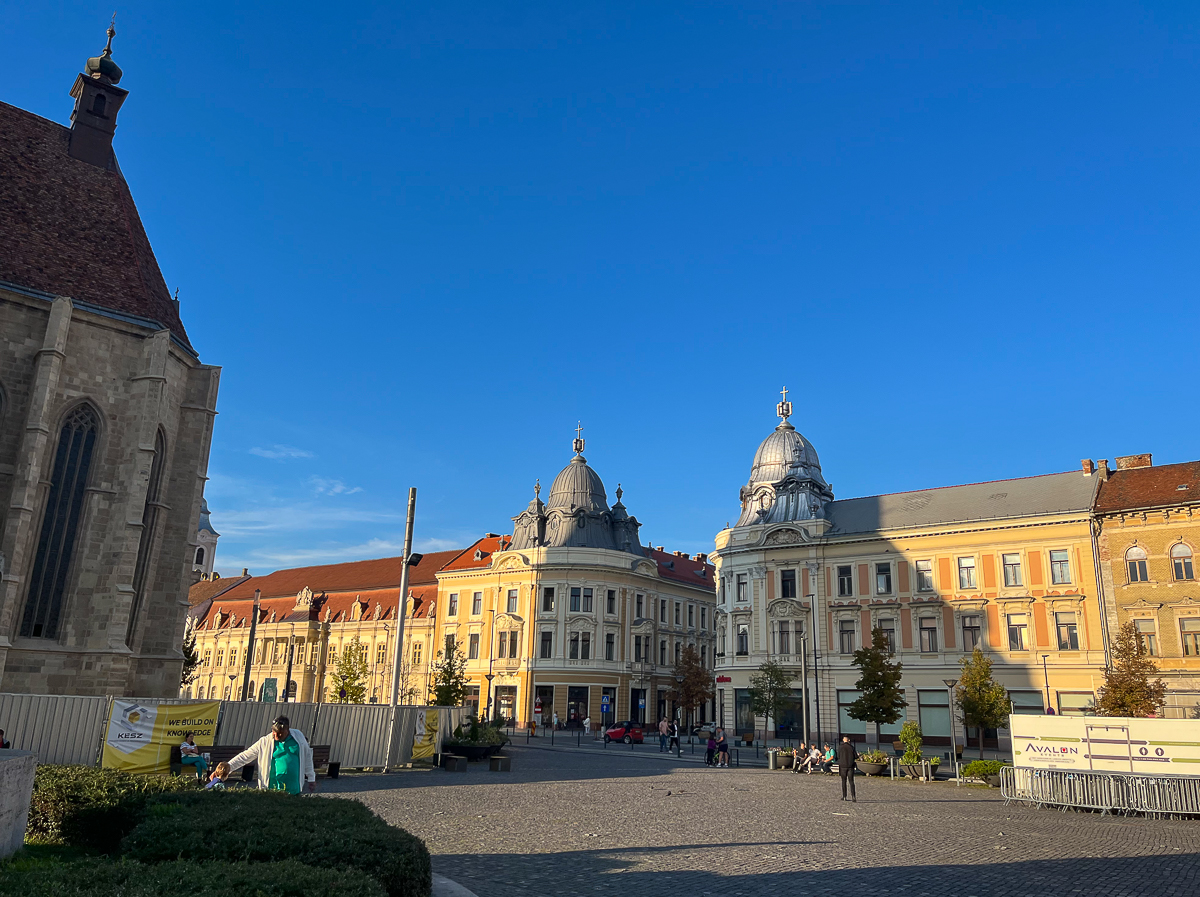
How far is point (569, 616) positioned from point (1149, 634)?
128ft

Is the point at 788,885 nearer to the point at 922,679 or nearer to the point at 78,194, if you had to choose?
the point at 78,194

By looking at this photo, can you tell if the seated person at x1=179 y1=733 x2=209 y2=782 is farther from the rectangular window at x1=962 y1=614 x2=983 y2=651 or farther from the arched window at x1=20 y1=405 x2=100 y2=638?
the rectangular window at x1=962 y1=614 x2=983 y2=651

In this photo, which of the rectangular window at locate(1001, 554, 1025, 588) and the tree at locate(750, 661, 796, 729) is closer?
the rectangular window at locate(1001, 554, 1025, 588)

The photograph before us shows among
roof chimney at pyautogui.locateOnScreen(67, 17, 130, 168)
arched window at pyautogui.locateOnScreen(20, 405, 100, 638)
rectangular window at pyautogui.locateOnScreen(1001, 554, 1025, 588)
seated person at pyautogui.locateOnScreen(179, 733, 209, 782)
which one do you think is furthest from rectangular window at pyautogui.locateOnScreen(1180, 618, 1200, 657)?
roof chimney at pyautogui.locateOnScreen(67, 17, 130, 168)

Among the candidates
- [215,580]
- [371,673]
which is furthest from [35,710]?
[215,580]

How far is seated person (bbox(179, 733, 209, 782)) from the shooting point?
789 inches

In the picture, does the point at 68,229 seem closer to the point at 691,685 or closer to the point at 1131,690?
the point at 1131,690

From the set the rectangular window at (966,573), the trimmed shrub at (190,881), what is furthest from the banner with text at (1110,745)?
the rectangular window at (966,573)

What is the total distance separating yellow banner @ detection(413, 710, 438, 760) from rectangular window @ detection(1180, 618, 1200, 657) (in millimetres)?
34773

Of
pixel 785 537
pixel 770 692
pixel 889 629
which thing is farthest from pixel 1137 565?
pixel 770 692

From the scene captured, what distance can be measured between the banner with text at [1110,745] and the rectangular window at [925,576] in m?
27.8

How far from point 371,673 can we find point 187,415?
48.2m

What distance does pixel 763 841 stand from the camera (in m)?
14.8

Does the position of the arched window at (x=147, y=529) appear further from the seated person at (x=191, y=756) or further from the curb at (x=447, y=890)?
the curb at (x=447, y=890)
